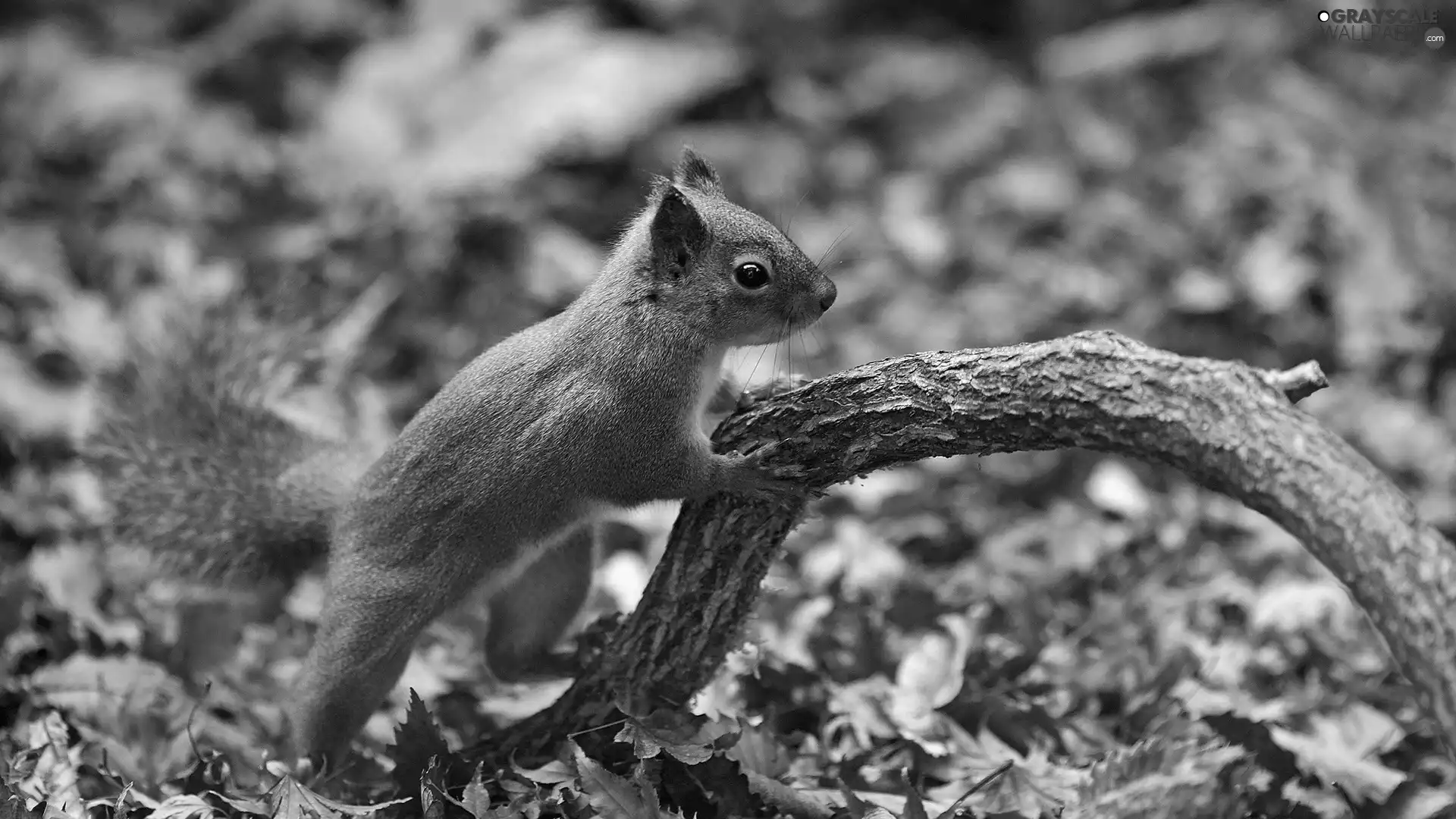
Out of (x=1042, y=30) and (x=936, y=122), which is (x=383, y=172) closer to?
(x=936, y=122)

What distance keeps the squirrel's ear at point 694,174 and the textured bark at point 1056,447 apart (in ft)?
2.69

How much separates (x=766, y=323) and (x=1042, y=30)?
24.4 ft

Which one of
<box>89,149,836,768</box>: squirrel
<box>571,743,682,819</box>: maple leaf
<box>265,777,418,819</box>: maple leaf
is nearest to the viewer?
<box>571,743,682,819</box>: maple leaf

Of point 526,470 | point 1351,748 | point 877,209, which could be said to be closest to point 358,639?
point 526,470

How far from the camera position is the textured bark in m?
2.54

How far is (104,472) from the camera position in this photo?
425cm

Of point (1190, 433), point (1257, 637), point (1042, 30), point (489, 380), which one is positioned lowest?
point (1257, 637)

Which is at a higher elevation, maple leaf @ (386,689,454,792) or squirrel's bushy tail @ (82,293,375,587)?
squirrel's bushy tail @ (82,293,375,587)

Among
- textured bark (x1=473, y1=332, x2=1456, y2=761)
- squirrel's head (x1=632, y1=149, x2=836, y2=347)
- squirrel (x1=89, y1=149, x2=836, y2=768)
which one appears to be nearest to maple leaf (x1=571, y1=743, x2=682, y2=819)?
textured bark (x1=473, y1=332, x2=1456, y2=761)

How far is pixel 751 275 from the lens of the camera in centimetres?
355

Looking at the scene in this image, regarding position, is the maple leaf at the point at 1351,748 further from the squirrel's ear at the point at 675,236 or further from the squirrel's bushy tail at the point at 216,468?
the squirrel's bushy tail at the point at 216,468

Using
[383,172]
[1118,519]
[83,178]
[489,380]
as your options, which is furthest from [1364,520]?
[83,178]

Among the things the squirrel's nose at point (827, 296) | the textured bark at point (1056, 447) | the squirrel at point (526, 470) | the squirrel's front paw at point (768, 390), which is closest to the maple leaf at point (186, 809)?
the squirrel at point (526, 470)

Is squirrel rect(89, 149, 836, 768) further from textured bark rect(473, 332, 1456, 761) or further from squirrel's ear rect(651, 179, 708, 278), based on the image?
textured bark rect(473, 332, 1456, 761)
